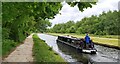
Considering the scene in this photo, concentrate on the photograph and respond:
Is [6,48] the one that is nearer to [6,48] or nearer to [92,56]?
[6,48]

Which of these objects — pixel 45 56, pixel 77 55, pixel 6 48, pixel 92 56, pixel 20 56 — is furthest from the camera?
pixel 77 55

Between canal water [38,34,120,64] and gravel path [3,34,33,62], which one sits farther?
canal water [38,34,120,64]

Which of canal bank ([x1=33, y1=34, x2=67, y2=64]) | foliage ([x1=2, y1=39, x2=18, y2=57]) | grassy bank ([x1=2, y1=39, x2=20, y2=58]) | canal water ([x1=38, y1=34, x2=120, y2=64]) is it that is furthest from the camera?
canal water ([x1=38, y1=34, x2=120, y2=64])

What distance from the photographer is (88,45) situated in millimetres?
29328

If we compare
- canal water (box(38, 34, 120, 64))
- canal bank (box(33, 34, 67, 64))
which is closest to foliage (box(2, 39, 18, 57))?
canal bank (box(33, 34, 67, 64))

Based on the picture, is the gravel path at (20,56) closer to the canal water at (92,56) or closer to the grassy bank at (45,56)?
the grassy bank at (45,56)

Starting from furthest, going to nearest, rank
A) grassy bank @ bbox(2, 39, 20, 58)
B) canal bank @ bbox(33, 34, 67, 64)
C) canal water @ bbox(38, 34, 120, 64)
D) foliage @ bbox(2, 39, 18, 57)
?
canal water @ bbox(38, 34, 120, 64) < foliage @ bbox(2, 39, 18, 57) < grassy bank @ bbox(2, 39, 20, 58) < canal bank @ bbox(33, 34, 67, 64)

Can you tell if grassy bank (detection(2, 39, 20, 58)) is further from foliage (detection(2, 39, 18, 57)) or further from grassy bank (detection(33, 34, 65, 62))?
grassy bank (detection(33, 34, 65, 62))

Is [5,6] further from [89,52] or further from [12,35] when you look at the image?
[12,35]

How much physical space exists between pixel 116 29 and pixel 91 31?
19956 mm

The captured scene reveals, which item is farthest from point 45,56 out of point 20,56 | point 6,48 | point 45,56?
point 6,48

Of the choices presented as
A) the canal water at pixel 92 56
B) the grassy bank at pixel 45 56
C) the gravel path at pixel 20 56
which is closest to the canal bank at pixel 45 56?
the grassy bank at pixel 45 56

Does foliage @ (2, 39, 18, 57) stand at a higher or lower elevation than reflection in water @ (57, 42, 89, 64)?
higher

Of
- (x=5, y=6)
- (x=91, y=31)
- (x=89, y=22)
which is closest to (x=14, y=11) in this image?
(x=5, y=6)
